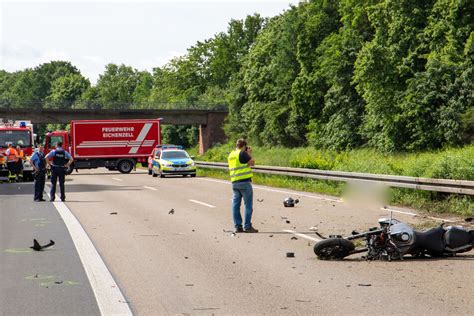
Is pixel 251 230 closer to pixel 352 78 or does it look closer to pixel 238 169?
pixel 238 169

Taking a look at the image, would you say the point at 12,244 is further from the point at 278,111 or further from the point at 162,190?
the point at 278,111

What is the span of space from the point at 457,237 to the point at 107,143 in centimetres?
4145

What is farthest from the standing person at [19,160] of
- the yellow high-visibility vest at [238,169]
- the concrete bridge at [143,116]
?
the concrete bridge at [143,116]

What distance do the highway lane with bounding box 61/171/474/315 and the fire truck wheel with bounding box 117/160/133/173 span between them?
109 ft

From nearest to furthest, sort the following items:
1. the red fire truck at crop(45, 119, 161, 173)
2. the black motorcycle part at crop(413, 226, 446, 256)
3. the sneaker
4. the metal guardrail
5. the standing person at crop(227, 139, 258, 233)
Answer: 1. the black motorcycle part at crop(413, 226, 446, 256)
2. the sneaker
3. the standing person at crop(227, 139, 258, 233)
4. the metal guardrail
5. the red fire truck at crop(45, 119, 161, 173)

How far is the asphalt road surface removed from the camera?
7734 millimetres

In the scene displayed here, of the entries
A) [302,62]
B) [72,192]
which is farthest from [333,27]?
[72,192]

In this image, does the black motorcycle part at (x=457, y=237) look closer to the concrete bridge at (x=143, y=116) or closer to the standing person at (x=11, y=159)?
the standing person at (x=11, y=159)

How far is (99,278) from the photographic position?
366 inches

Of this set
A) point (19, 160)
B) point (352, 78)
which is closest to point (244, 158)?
point (19, 160)

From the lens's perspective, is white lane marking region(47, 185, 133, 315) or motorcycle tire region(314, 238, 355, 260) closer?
white lane marking region(47, 185, 133, 315)

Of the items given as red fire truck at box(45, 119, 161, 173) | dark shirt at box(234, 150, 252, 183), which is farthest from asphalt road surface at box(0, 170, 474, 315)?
red fire truck at box(45, 119, 161, 173)

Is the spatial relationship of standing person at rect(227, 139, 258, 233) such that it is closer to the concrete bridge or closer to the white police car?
the white police car

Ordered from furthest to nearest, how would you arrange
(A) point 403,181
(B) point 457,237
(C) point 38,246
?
(A) point 403,181 → (C) point 38,246 → (B) point 457,237
